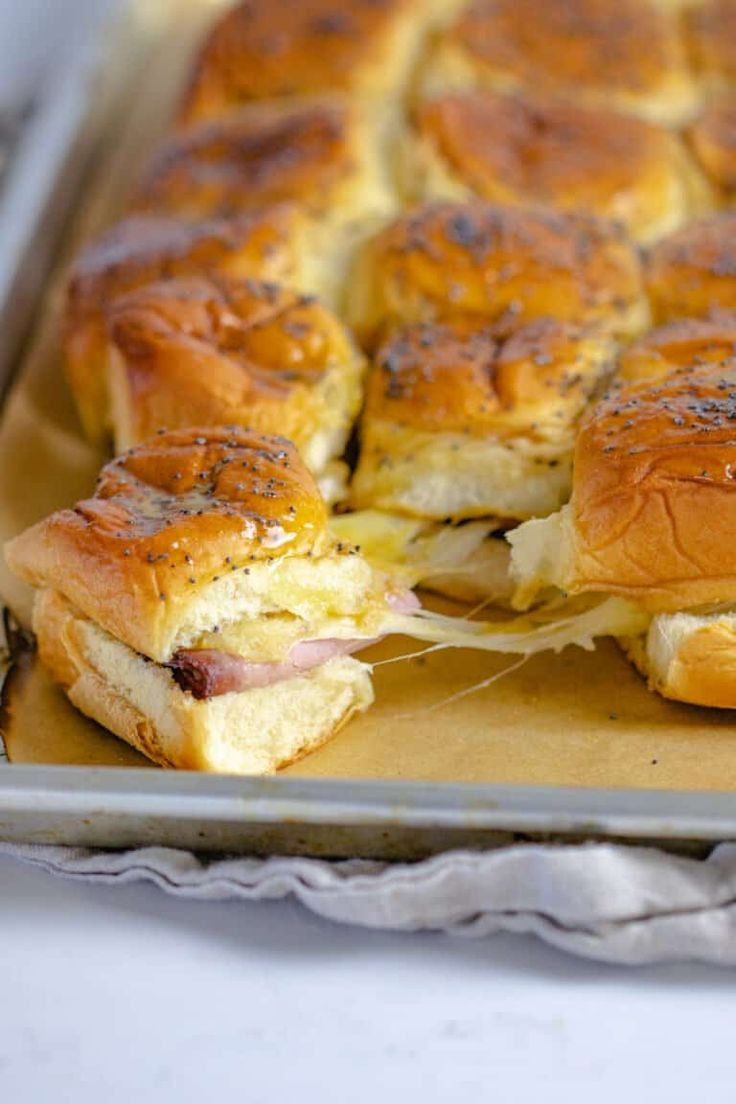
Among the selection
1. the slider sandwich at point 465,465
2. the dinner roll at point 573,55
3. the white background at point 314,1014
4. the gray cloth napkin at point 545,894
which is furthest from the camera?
the dinner roll at point 573,55

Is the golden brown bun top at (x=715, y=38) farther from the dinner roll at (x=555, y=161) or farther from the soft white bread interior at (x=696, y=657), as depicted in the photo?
the soft white bread interior at (x=696, y=657)

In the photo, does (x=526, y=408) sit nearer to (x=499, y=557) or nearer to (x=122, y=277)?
Answer: (x=499, y=557)

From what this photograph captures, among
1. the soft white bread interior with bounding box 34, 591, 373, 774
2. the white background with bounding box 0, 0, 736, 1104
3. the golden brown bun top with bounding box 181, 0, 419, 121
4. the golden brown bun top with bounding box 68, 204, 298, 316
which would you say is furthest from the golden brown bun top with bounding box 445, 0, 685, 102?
the white background with bounding box 0, 0, 736, 1104

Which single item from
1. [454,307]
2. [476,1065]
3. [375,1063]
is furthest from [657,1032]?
[454,307]

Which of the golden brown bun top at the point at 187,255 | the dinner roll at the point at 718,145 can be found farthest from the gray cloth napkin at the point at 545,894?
the dinner roll at the point at 718,145

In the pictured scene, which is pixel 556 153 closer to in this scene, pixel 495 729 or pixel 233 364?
pixel 233 364

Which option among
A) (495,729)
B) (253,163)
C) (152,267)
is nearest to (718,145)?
(253,163)
